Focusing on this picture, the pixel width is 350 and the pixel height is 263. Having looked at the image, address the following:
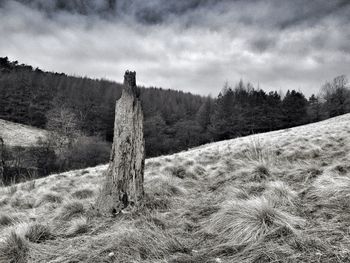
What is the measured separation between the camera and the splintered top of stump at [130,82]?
3.98m

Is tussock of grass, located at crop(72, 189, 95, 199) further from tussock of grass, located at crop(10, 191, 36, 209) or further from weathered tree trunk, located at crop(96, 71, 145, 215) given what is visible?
weathered tree trunk, located at crop(96, 71, 145, 215)

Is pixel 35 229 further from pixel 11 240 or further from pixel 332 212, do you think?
pixel 332 212

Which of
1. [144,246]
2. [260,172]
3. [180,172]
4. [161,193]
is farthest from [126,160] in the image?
[180,172]

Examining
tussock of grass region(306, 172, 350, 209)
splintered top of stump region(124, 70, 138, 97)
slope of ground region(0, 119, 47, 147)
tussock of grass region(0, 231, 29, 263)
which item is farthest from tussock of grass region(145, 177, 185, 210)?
slope of ground region(0, 119, 47, 147)

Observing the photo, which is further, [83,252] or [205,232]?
[205,232]

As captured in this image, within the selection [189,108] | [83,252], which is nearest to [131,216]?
[83,252]

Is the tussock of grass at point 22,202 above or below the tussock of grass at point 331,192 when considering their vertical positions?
below

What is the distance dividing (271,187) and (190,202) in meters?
1.25

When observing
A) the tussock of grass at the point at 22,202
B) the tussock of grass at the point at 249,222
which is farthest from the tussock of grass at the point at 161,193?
the tussock of grass at the point at 22,202

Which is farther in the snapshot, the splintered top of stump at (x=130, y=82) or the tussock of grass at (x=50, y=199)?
the tussock of grass at (x=50, y=199)

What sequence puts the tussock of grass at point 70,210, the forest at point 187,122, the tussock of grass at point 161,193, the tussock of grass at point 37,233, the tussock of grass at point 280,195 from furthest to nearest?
the forest at point 187,122 → the tussock of grass at point 161,193 → the tussock of grass at point 70,210 → the tussock of grass at point 280,195 → the tussock of grass at point 37,233

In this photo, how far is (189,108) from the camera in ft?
228

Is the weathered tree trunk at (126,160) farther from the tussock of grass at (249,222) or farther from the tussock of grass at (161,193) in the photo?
the tussock of grass at (249,222)

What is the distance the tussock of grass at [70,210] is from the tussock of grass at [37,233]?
2.05 ft
